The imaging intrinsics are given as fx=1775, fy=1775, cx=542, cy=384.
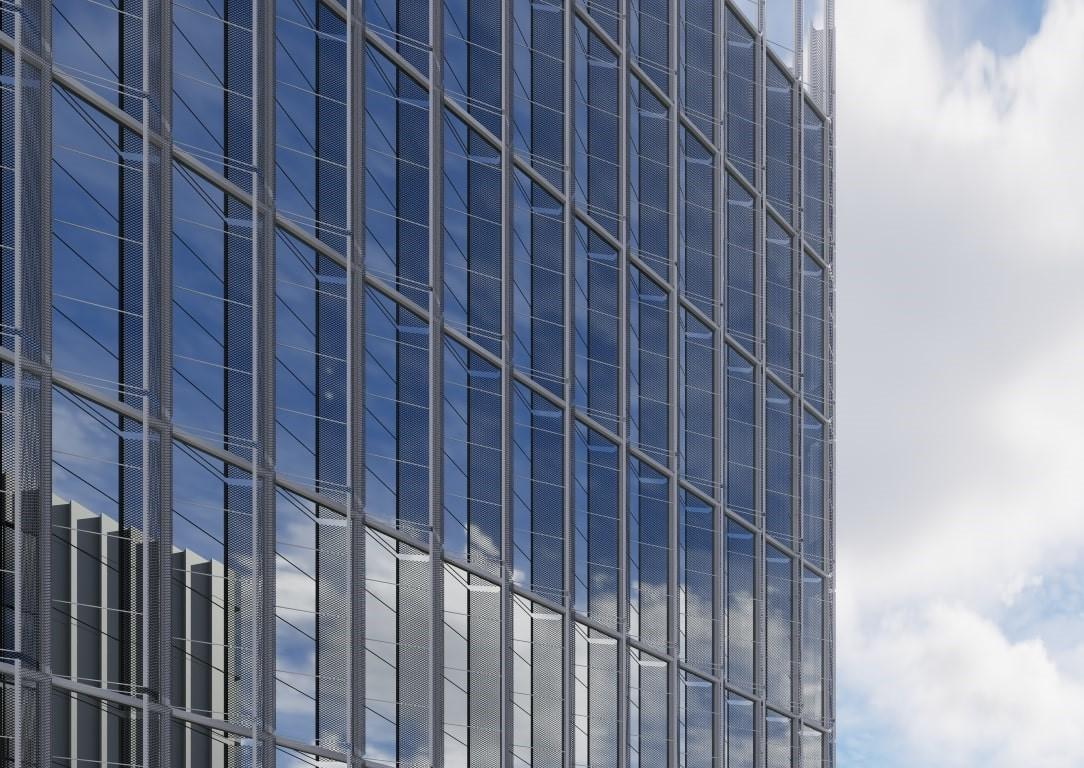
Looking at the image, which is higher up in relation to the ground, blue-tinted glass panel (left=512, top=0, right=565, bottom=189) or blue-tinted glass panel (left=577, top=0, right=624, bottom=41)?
blue-tinted glass panel (left=577, top=0, right=624, bottom=41)

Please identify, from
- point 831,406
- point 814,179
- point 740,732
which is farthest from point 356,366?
point 814,179

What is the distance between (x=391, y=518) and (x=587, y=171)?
36.1ft

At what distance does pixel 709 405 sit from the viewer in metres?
40.4

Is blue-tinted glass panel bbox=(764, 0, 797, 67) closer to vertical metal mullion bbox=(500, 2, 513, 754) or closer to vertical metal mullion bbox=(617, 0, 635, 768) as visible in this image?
vertical metal mullion bbox=(617, 0, 635, 768)

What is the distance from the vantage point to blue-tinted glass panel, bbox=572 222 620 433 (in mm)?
34312

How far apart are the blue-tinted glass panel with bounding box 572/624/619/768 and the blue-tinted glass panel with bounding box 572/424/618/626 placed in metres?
0.50

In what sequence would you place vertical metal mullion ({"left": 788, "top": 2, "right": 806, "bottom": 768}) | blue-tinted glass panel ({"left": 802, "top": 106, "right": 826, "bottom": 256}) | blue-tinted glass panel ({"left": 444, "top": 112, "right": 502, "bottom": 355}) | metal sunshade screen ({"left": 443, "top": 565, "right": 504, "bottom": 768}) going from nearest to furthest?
metal sunshade screen ({"left": 443, "top": 565, "right": 504, "bottom": 768}) → blue-tinted glass panel ({"left": 444, "top": 112, "right": 502, "bottom": 355}) → vertical metal mullion ({"left": 788, "top": 2, "right": 806, "bottom": 768}) → blue-tinted glass panel ({"left": 802, "top": 106, "right": 826, "bottom": 256})

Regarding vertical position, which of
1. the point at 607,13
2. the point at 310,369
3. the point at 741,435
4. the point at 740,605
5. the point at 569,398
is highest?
the point at 607,13

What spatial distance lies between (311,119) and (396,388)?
4327 mm

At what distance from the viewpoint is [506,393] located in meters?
30.5

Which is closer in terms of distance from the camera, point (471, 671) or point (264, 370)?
point (264, 370)

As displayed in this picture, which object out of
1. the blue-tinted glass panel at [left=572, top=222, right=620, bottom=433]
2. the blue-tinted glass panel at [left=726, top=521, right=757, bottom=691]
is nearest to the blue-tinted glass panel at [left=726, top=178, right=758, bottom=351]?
the blue-tinted glass panel at [left=726, top=521, right=757, bottom=691]

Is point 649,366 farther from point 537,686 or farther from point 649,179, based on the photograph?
point 537,686

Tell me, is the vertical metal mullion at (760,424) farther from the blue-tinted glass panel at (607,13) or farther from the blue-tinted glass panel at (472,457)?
the blue-tinted glass panel at (472,457)
